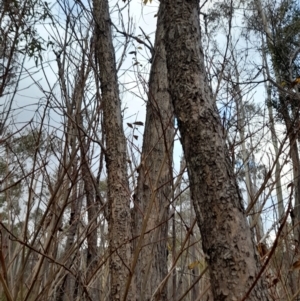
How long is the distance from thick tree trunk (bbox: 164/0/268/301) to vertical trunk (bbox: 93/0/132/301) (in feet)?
2.52

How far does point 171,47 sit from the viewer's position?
51.0 inches

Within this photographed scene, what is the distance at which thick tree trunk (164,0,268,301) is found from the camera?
939mm

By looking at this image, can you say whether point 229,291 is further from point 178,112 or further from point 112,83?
point 112,83

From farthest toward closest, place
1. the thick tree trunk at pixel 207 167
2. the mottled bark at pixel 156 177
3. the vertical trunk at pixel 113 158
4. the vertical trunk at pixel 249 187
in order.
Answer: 1. the mottled bark at pixel 156 177
2. the vertical trunk at pixel 113 158
3. the vertical trunk at pixel 249 187
4. the thick tree trunk at pixel 207 167

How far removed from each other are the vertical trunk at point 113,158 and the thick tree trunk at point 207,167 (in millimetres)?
769

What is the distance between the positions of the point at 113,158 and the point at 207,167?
3.71 ft

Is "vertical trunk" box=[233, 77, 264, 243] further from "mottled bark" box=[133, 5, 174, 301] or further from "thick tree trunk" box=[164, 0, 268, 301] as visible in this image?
"thick tree trunk" box=[164, 0, 268, 301]

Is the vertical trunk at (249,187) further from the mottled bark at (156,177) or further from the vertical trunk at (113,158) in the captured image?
the vertical trunk at (113,158)

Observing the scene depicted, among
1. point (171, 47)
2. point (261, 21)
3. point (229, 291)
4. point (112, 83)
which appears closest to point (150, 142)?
point (112, 83)

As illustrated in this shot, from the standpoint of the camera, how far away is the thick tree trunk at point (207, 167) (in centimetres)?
94

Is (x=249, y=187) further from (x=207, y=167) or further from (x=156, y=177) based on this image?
(x=207, y=167)

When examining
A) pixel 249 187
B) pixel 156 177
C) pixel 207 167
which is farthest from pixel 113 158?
pixel 207 167

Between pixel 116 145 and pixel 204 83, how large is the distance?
3.35 feet

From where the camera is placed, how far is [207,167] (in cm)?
108
